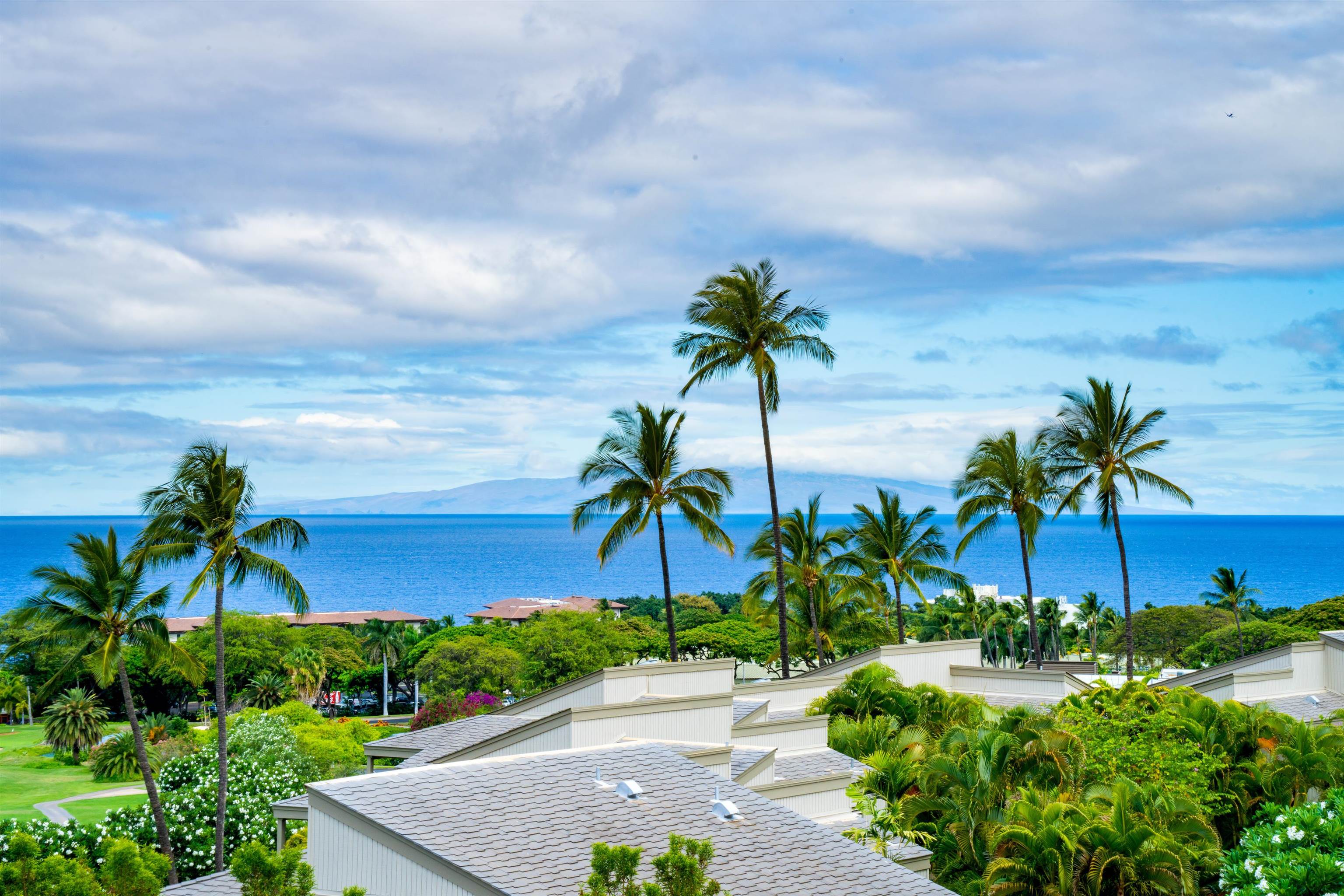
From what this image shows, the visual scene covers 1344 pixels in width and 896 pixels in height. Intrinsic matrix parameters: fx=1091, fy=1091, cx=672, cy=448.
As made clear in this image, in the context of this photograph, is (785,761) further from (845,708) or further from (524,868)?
(524,868)

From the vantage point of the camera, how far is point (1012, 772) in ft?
78.4

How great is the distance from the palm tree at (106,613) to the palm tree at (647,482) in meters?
13.7

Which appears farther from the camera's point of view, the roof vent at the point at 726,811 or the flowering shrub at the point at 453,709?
the flowering shrub at the point at 453,709

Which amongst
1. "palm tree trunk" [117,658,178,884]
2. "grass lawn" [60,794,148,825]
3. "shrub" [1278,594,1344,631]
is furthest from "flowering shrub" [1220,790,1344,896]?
"shrub" [1278,594,1344,631]

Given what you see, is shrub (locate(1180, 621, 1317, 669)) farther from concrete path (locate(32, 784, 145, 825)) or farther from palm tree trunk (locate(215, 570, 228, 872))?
concrete path (locate(32, 784, 145, 825))

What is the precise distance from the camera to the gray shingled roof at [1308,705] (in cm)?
3231

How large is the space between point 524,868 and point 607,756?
4.89m

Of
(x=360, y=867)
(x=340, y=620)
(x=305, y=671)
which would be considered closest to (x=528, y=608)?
(x=340, y=620)

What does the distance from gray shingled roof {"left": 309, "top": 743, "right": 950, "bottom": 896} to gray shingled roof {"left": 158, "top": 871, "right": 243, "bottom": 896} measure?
2.46 metres

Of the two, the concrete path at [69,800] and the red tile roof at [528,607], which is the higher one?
the red tile roof at [528,607]

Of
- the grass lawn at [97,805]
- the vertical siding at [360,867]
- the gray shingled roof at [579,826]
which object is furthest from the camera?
the grass lawn at [97,805]

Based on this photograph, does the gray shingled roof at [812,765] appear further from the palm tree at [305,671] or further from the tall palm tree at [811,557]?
the palm tree at [305,671]

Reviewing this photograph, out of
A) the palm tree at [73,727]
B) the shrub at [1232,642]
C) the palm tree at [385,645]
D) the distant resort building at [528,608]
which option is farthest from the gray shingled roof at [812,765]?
the distant resort building at [528,608]

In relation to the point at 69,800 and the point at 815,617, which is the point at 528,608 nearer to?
the point at 69,800
